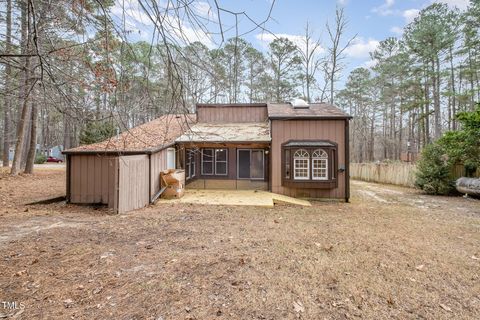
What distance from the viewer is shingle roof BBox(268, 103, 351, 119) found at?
9.45 meters

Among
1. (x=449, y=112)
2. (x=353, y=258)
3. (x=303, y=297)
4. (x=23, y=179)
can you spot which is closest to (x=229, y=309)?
(x=303, y=297)

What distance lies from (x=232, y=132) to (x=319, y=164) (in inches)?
164

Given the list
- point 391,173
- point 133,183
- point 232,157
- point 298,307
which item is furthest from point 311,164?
point 391,173

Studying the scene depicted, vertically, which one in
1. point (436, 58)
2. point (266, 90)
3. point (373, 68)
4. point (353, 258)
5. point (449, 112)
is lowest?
point (353, 258)

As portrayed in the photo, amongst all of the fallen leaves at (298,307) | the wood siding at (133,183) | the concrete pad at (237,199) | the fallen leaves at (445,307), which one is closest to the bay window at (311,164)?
the concrete pad at (237,199)

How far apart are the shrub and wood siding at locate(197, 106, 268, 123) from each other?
8.37 metres

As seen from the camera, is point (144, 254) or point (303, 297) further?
point (144, 254)

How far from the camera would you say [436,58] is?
18.5m

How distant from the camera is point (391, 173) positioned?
15.9 metres

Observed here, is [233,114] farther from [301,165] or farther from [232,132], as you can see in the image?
[301,165]

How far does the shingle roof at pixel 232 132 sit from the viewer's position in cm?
982

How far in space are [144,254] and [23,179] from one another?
12580 millimetres

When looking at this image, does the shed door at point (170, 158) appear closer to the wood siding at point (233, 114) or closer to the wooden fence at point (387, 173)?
the wood siding at point (233, 114)

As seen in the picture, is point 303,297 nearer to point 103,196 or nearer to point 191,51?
point 191,51
